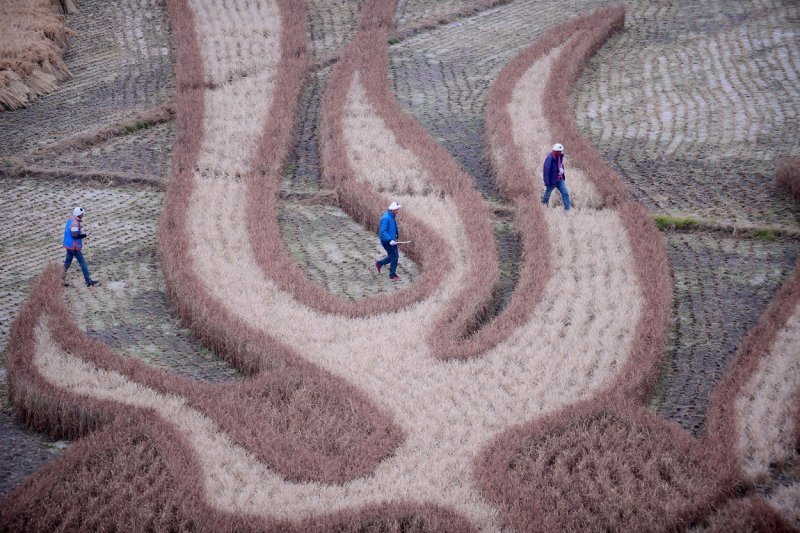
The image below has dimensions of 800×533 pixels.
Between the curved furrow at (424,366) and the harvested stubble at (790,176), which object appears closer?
the curved furrow at (424,366)

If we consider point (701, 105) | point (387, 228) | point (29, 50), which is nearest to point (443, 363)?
point (387, 228)

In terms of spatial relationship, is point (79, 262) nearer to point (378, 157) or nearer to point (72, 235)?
point (72, 235)

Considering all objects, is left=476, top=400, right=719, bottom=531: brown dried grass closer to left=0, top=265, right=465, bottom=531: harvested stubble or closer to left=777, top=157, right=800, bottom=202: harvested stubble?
left=0, top=265, right=465, bottom=531: harvested stubble

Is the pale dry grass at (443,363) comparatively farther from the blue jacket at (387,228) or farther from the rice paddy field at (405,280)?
the blue jacket at (387,228)

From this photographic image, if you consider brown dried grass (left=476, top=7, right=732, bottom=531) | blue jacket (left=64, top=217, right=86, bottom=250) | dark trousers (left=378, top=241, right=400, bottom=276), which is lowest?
brown dried grass (left=476, top=7, right=732, bottom=531)

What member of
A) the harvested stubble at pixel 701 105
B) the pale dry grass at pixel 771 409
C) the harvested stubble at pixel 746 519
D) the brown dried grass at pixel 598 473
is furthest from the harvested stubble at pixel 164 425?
the harvested stubble at pixel 701 105

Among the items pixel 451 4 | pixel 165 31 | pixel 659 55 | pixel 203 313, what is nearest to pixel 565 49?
pixel 659 55

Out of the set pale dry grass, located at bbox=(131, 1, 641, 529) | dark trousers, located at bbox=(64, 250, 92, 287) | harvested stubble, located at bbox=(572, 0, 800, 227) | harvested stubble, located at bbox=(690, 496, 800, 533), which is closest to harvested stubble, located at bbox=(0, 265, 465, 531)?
pale dry grass, located at bbox=(131, 1, 641, 529)
